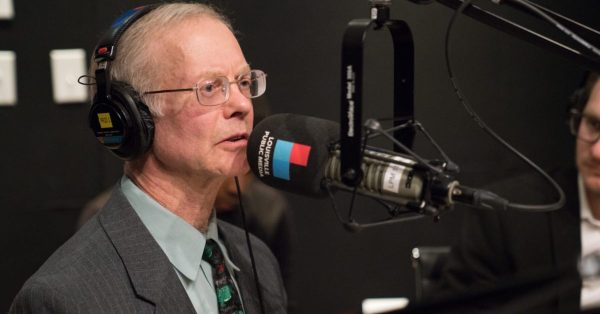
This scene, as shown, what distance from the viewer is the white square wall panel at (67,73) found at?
2.88m

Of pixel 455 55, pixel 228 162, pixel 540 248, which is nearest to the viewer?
pixel 228 162

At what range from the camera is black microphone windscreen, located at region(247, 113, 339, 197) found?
3.93ft

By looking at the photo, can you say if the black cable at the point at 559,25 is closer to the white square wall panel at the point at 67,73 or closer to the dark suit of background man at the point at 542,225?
the dark suit of background man at the point at 542,225

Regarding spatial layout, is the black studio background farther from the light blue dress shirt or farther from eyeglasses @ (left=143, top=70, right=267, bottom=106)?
the light blue dress shirt

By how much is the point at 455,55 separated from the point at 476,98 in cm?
20

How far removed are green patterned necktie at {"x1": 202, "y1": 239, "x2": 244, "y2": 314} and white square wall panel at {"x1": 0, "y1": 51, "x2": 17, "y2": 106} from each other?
1604mm

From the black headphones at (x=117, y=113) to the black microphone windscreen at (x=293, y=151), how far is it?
24cm

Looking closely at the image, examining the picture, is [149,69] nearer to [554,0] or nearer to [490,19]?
[490,19]

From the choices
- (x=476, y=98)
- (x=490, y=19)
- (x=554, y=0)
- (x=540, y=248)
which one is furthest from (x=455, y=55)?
(x=490, y=19)

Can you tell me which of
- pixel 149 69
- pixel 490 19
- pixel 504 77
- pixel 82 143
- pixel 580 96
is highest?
pixel 490 19

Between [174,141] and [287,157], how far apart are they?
1.09 ft

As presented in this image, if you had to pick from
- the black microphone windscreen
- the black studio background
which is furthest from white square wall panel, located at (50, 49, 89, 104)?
the black microphone windscreen

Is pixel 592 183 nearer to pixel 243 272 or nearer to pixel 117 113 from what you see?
pixel 243 272

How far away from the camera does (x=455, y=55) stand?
3137mm
